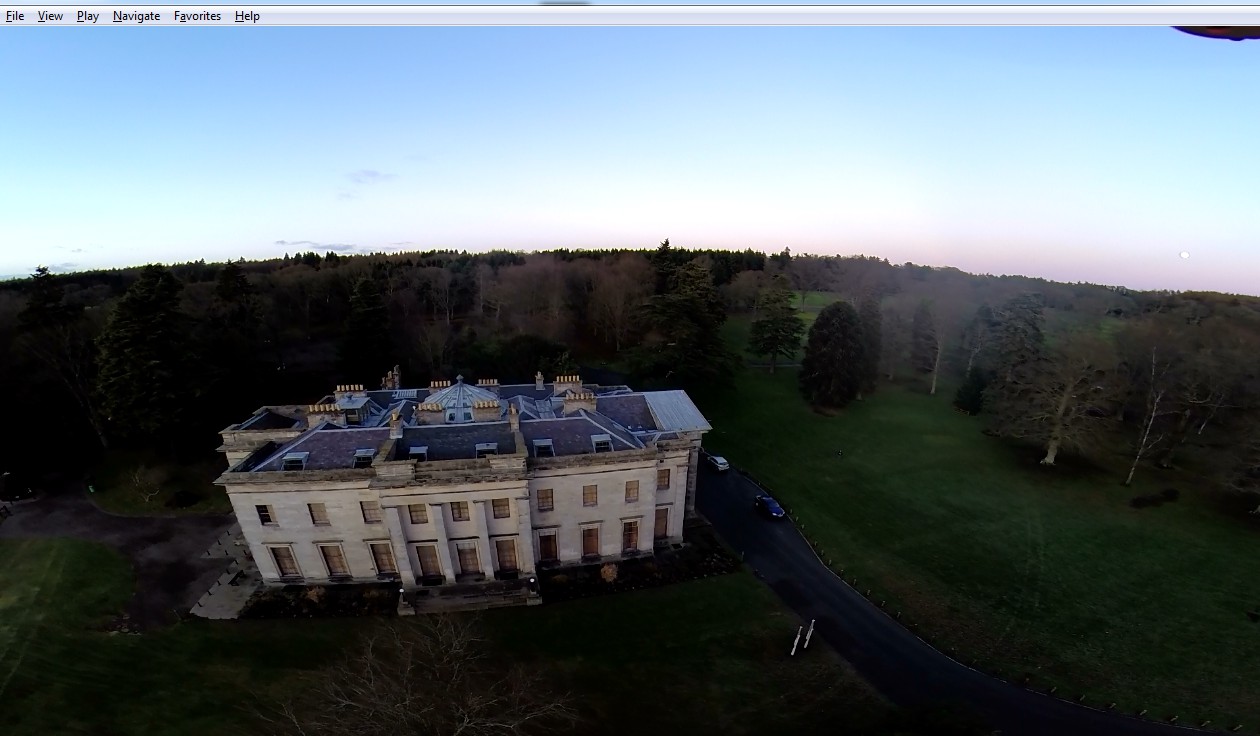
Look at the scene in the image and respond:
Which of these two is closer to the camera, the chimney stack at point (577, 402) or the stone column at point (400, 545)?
the stone column at point (400, 545)

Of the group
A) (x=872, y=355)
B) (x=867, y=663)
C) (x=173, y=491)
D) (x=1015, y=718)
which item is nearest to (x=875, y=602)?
(x=867, y=663)

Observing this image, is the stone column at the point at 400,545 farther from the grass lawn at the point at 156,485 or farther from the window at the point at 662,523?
the grass lawn at the point at 156,485

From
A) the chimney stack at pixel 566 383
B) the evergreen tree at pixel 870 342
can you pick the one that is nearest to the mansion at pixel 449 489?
the chimney stack at pixel 566 383

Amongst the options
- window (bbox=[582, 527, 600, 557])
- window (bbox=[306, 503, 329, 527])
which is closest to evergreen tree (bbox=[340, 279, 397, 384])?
window (bbox=[306, 503, 329, 527])

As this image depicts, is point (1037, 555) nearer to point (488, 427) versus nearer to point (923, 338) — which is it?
point (488, 427)

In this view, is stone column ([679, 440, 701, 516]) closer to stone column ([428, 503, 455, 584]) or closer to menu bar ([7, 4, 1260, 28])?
stone column ([428, 503, 455, 584])

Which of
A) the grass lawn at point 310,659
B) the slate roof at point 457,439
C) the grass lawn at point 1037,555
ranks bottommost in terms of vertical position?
the grass lawn at point 1037,555
